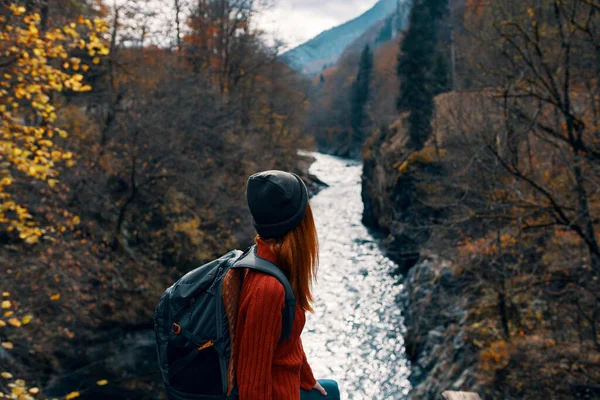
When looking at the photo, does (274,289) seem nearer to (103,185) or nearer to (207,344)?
(207,344)

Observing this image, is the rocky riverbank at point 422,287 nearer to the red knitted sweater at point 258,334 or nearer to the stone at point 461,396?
the stone at point 461,396

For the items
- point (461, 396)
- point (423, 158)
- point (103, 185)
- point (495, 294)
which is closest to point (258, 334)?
point (461, 396)

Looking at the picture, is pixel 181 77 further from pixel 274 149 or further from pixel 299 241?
pixel 299 241

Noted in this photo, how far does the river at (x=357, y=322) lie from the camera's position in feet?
36.3

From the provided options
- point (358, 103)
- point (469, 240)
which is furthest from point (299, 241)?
point (358, 103)

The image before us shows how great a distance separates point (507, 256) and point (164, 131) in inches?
397

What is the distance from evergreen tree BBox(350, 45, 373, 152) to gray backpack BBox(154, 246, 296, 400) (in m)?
58.8

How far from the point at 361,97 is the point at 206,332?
6234 centimetres

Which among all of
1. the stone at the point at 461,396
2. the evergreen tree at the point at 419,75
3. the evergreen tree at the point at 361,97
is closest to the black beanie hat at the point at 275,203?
the stone at the point at 461,396

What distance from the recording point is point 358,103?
62.1 m

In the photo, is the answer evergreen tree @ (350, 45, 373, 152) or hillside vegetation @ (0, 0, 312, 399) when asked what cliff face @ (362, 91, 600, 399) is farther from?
evergreen tree @ (350, 45, 373, 152)

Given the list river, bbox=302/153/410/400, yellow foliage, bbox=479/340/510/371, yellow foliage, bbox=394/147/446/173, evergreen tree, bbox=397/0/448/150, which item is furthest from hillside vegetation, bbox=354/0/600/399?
evergreen tree, bbox=397/0/448/150

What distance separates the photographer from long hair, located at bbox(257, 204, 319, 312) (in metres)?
1.90

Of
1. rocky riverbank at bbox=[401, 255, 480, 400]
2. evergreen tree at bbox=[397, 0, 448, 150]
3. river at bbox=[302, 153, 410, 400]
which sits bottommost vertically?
river at bbox=[302, 153, 410, 400]
